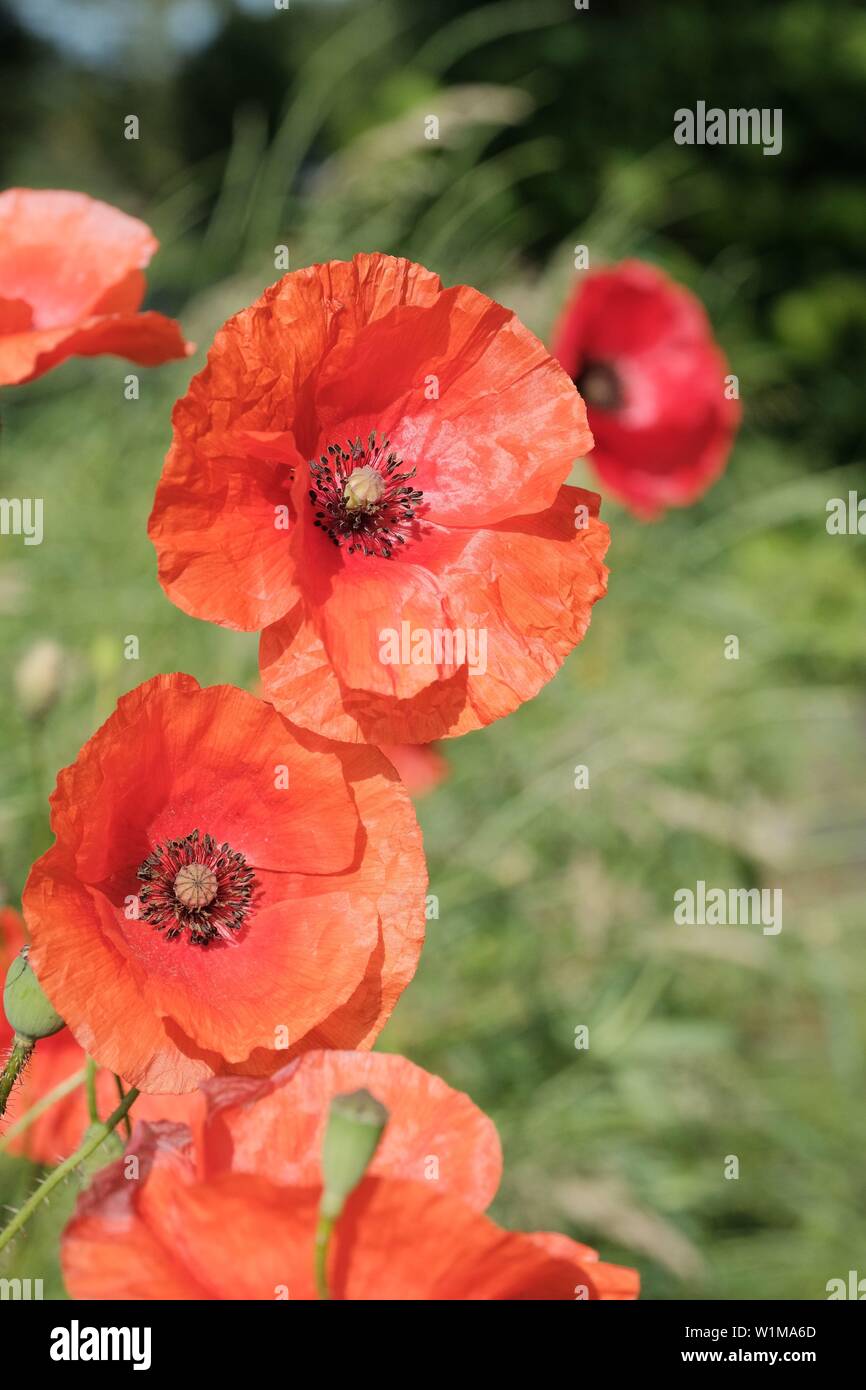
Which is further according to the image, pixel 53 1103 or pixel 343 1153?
pixel 53 1103

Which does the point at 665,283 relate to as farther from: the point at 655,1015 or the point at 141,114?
the point at 141,114

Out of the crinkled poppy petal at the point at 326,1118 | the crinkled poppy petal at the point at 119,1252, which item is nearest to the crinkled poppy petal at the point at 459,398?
the crinkled poppy petal at the point at 326,1118

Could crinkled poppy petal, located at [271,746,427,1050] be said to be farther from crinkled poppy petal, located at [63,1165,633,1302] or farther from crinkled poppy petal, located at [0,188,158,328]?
crinkled poppy petal, located at [0,188,158,328]

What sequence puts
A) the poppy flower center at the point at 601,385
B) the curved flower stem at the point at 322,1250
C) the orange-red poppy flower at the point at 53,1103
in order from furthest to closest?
the poppy flower center at the point at 601,385 < the orange-red poppy flower at the point at 53,1103 < the curved flower stem at the point at 322,1250

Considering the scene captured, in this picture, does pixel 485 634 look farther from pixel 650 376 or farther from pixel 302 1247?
pixel 650 376

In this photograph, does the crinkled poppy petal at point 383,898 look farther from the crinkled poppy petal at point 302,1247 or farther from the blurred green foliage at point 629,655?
the blurred green foliage at point 629,655

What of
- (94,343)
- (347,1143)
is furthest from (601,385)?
(347,1143)

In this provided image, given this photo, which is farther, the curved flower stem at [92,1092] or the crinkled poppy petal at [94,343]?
the crinkled poppy petal at [94,343]
